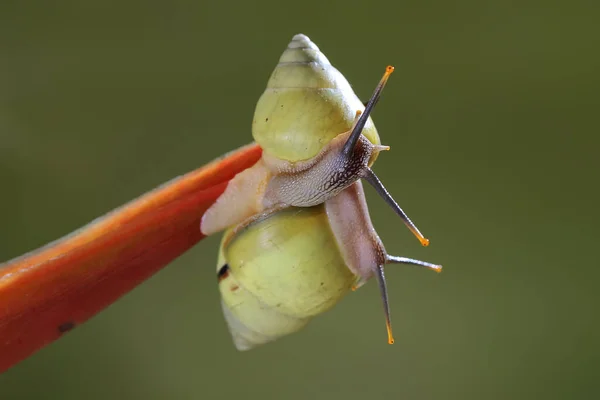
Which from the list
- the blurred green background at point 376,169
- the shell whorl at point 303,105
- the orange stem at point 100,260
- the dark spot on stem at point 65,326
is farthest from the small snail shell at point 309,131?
the blurred green background at point 376,169

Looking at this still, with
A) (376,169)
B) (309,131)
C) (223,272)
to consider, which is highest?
(309,131)

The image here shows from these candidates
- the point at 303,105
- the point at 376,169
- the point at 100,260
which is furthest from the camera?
the point at 376,169

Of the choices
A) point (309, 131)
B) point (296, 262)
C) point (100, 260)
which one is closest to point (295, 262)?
point (296, 262)

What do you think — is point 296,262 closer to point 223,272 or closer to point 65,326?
point 223,272

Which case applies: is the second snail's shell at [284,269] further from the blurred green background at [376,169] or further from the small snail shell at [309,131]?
the blurred green background at [376,169]

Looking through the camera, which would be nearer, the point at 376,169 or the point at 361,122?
the point at 361,122

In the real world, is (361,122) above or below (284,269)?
above

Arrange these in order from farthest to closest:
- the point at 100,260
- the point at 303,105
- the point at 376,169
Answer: the point at 376,169 < the point at 100,260 < the point at 303,105

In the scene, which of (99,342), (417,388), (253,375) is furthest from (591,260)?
(99,342)

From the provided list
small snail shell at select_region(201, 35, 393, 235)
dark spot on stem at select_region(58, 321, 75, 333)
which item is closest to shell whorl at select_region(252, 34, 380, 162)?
small snail shell at select_region(201, 35, 393, 235)
